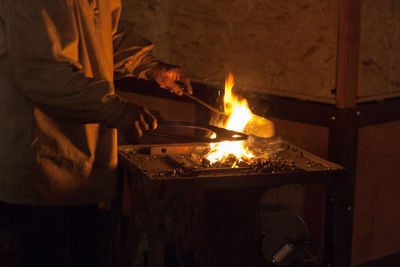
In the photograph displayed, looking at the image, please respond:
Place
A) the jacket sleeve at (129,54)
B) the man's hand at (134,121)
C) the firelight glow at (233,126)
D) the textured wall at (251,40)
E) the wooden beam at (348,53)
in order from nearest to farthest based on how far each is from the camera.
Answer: the man's hand at (134,121) → the firelight glow at (233,126) → the jacket sleeve at (129,54) → the wooden beam at (348,53) → the textured wall at (251,40)

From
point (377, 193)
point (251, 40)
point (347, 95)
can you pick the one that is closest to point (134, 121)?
point (347, 95)

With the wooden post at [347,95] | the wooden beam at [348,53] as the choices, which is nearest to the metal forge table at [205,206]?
the wooden post at [347,95]

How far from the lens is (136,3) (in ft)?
16.0

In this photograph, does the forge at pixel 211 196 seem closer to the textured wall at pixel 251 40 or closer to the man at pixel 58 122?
the man at pixel 58 122

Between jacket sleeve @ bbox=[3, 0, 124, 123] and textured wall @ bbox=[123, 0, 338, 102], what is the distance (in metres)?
1.54

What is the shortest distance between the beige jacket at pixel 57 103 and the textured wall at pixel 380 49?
154cm

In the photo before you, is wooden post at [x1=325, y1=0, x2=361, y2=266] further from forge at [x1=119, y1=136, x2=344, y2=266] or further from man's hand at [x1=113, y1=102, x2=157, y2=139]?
man's hand at [x1=113, y1=102, x2=157, y2=139]

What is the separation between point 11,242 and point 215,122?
1618 millimetres

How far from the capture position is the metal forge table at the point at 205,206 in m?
2.65

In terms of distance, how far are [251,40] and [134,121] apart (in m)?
1.68

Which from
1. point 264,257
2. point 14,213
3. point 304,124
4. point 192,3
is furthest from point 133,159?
point 192,3

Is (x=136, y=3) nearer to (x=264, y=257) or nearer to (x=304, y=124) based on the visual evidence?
(x=304, y=124)

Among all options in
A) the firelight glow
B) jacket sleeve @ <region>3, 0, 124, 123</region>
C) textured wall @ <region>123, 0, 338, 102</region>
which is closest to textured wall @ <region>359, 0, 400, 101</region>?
textured wall @ <region>123, 0, 338, 102</region>

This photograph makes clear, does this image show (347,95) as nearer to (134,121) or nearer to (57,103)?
(134,121)
